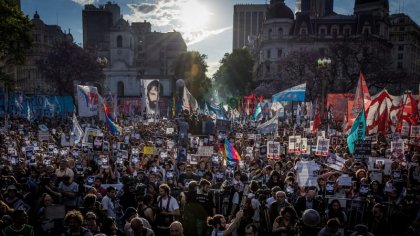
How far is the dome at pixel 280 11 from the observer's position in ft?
237

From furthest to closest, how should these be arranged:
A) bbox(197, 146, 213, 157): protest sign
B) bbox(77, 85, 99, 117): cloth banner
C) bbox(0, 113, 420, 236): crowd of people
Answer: bbox(77, 85, 99, 117): cloth banner, bbox(197, 146, 213, 157): protest sign, bbox(0, 113, 420, 236): crowd of people

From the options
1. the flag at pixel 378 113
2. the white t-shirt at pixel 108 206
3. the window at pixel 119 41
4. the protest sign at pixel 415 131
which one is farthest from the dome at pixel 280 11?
the white t-shirt at pixel 108 206

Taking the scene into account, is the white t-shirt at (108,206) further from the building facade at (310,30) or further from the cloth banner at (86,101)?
the building facade at (310,30)

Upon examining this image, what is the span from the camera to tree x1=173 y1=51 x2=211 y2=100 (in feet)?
253

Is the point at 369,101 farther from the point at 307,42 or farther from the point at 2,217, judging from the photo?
the point at 307,42

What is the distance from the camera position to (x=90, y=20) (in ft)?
290

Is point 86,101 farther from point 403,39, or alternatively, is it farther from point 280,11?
point 403,39

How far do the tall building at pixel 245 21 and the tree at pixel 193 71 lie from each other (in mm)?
88902

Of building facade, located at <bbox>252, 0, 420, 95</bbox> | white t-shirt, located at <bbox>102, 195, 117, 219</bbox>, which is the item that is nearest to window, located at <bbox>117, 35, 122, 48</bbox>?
building facade, located at <bbox>252, 0, 420, 95</bbox>

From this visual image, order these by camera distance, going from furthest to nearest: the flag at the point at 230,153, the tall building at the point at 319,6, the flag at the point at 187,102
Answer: the tall building at the point at 319,6, the flag at the point at 187,102, the flag at the point at 230,153

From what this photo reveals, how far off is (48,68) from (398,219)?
56.3 metres

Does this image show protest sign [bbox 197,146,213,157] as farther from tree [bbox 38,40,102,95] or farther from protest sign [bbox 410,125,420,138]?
tree [bbox 38,40,102,95]

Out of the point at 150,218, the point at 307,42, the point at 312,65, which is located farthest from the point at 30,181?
the point at 307,42

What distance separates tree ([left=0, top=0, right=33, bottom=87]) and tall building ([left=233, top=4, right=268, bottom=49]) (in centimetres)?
14644
